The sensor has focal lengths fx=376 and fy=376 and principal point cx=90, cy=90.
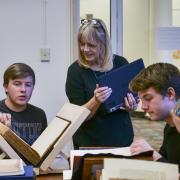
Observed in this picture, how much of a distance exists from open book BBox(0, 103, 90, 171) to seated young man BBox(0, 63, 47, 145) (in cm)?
35

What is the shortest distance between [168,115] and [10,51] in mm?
1845

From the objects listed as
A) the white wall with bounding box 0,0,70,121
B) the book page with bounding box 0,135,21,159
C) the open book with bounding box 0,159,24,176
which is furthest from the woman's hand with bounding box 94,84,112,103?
the white wall with bounding box 0,0,70,121

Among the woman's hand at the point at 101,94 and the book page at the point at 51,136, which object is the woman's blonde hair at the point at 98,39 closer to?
the woman's hand at the point at 101,94

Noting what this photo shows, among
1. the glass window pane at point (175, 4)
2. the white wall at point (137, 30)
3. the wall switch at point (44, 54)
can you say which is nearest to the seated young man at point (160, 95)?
the wall switch at point (44, 54)

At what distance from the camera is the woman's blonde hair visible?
211cm

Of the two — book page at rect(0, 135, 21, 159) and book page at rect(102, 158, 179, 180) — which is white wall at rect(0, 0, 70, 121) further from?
book page at rect(102, 158, 179, 180)

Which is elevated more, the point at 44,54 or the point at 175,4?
the point at 175,4

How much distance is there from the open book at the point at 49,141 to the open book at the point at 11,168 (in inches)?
7.3

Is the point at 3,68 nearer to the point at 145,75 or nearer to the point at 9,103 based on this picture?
the point at 9,103

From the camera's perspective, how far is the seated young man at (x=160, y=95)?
1.52 meters

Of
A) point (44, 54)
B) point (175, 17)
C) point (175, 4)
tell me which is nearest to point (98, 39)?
point (44, 54)

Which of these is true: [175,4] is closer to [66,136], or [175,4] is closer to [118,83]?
[118,83]

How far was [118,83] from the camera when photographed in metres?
2.07

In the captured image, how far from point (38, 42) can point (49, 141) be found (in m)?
1.57
